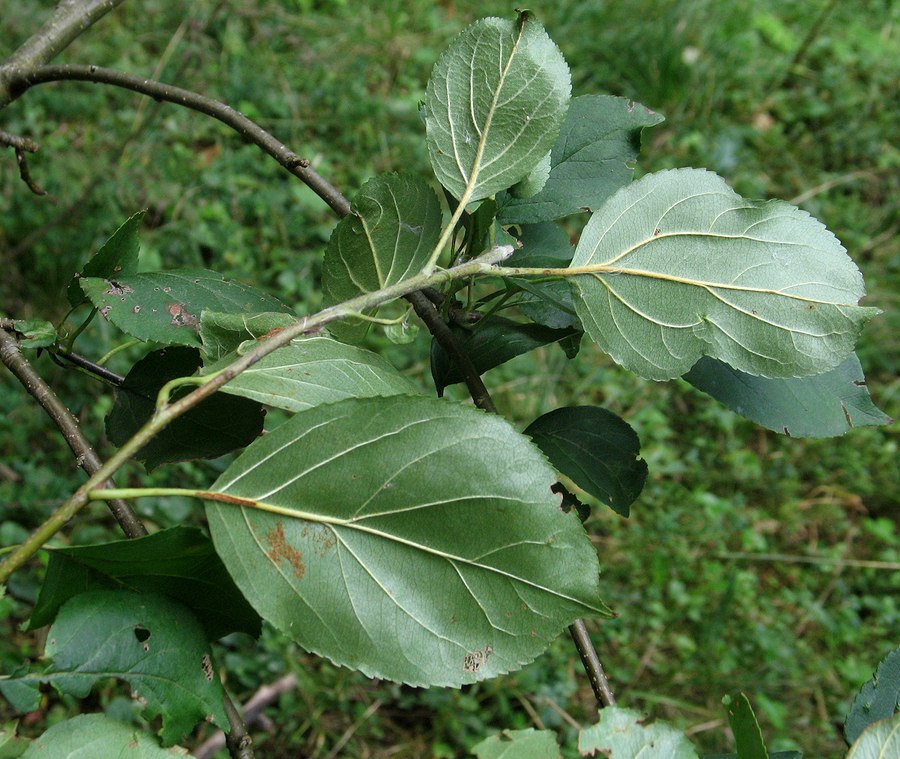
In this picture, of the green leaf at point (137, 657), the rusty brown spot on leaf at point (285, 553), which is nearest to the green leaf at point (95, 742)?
the green leaf at point (137, 657)

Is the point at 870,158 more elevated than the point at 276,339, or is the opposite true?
the point at 276,339

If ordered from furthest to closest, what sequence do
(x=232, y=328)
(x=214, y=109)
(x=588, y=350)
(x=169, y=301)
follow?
(x=588, y=350), (x=214, y=109), (x=169, y=301), (x=232, y=328)

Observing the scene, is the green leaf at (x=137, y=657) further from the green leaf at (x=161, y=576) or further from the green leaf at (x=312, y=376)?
the green leaf at (x=312, y=376)

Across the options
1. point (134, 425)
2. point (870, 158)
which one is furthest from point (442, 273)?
point (870, 158)

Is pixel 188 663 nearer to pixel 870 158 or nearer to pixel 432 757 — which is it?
pixel 432 757

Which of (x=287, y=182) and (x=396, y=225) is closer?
(x=396, y=225)

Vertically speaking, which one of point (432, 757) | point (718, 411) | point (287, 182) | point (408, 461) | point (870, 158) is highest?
point (408, 461)

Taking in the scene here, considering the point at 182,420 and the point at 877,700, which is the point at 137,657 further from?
the point at 877,700

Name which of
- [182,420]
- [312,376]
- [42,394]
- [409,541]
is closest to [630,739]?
[409,541]
